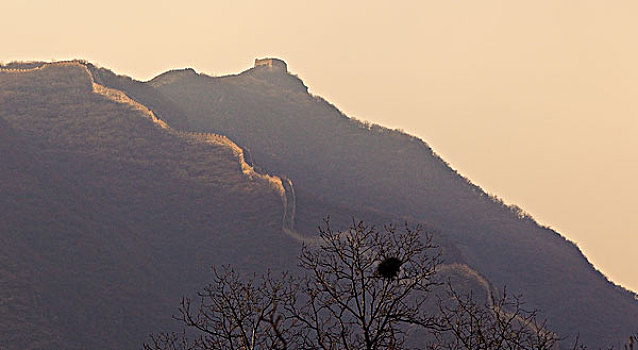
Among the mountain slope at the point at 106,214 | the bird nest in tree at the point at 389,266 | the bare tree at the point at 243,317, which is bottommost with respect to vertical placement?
the bare tree at the point at 243,317

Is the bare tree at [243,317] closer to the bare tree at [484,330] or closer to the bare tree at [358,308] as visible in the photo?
the bare tree at [358,308]

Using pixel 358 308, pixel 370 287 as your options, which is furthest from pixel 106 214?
pixel 358 308

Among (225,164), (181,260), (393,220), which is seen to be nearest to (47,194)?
(181,260)

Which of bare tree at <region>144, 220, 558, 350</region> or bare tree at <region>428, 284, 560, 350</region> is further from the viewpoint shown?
bare tree at <region>428, 284, 560, 350</region>

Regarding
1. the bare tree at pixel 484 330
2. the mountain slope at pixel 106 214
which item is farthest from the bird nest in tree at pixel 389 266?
the mountain slope at pixel 106 214

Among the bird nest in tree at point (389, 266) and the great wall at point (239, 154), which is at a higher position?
the great wall at point (239, 154)

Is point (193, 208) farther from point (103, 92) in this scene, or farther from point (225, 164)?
point (103, 92)

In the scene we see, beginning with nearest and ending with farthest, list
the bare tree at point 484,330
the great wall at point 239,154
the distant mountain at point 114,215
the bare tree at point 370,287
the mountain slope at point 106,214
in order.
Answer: the bare tree at point 370,287, the bare tree at point 484,330, the mountain slope at point 106,214, the distant mountain at point 114,215, the great wall at point 239,154

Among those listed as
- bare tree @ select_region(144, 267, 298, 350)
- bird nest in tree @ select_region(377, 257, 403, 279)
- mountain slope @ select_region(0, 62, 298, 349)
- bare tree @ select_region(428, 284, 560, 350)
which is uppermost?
mountain slope @ select_region(0, 62, 298, 349)

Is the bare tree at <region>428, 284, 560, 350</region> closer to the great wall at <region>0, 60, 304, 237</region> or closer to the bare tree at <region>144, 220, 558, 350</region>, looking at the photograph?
the bare tree at <region>144, 220, 558, 350</region>

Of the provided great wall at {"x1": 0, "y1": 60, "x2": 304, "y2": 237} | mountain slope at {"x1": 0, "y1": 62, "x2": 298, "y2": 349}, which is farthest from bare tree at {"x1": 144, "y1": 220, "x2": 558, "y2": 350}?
great wall at {"x1": 0, "y1": 60, "x2": 304, "y2": 237}

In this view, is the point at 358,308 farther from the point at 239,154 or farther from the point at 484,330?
the point at 239,154

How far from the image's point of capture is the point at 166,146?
15075cm

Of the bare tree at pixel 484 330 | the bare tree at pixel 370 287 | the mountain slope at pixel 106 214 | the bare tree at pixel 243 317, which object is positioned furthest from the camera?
the mountain slope at pixel 106 214
